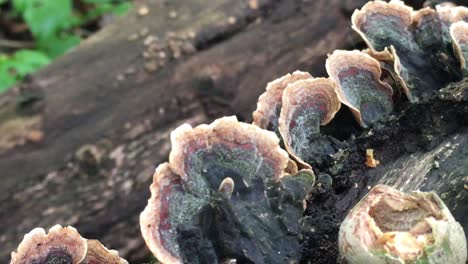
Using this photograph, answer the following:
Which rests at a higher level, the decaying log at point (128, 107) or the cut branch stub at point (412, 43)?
the cut branch stub at point (412, 43)

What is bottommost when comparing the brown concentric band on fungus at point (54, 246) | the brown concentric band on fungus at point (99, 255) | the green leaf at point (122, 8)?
the green leaf at point (122, 8)

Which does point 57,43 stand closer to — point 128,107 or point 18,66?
point 18,66

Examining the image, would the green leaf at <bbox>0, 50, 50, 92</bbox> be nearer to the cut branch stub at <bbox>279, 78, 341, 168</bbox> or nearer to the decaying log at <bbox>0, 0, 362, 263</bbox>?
the decaying log at <bbox>0, 0, 362, 263</bbox>

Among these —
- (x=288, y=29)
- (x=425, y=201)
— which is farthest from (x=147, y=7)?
(x=425, y=201)

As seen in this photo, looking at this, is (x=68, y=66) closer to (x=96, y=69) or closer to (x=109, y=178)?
(x=96, y=69)

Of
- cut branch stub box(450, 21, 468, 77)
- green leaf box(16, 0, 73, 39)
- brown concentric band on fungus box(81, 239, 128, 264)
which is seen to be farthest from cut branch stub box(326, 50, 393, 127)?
green leaf box(16, 0, 73, 39)

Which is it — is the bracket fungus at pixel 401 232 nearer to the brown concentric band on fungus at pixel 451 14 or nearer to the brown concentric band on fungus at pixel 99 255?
the brown concentric band on fungus at pixel 99 255

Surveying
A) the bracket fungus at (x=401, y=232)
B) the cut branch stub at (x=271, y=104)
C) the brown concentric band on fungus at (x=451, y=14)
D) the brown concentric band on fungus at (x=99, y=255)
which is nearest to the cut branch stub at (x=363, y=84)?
the cut branch stub at (x=271, y=104)
